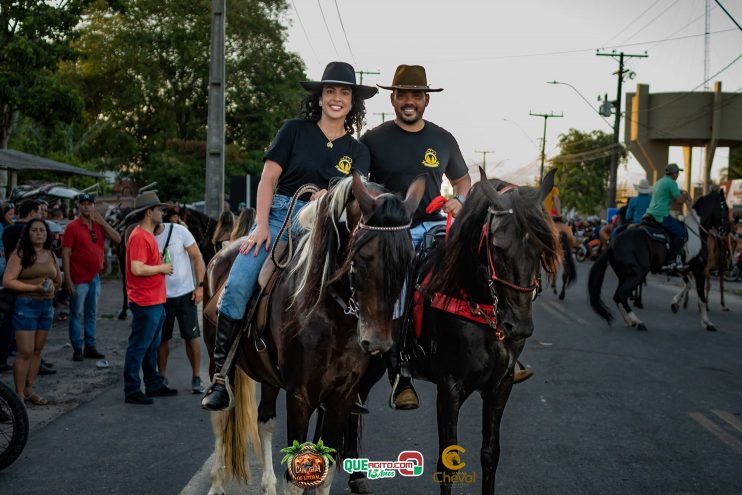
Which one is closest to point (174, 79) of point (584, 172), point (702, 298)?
point (702, 298)

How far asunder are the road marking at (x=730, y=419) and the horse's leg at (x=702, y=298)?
5936mm

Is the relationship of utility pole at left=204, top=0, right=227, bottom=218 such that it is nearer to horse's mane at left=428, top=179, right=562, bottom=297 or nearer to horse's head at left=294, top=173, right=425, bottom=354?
horse's mane at left=428, top=179, right=562, bottom=297

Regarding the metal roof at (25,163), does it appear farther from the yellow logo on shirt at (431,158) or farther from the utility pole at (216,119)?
the yellow logo on shirt at (431,158)

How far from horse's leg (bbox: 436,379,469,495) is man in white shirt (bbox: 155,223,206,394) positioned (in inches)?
177

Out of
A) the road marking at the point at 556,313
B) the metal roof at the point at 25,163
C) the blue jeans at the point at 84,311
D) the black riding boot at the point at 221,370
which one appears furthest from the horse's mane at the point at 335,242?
the metal roof at the point at 25,163

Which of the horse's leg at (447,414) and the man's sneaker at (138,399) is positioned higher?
the horse's leg at (447,414)

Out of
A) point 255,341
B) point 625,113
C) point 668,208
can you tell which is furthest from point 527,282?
point 625,113

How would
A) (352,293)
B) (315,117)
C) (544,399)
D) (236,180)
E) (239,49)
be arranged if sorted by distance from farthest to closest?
(239,49) < (236,180) < (544,399) < (315,117) < (352,293)

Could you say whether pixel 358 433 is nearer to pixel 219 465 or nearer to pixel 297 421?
pixel 219 465

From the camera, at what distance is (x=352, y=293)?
3.65 meters

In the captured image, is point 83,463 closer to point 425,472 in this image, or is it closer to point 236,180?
point 425,472

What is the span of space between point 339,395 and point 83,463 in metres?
2.80

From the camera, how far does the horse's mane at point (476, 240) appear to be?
4121mm

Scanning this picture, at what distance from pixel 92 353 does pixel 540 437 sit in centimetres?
650
